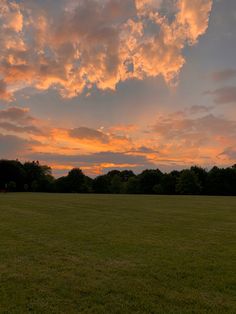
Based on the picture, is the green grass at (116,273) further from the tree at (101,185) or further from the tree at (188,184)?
the tree at (101,185)

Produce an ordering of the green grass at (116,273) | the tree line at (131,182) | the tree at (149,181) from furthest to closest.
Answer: the tree at (149,181) < the tree line at (131,182) < the green grass at (116,273)

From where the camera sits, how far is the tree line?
10256cm

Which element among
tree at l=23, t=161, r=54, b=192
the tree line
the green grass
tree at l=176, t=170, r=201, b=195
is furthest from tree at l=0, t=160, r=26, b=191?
the green grass

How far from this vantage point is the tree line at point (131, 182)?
336ft

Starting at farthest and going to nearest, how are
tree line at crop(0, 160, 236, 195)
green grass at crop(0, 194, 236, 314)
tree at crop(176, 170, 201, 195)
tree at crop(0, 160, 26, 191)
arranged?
tree at crop(0, 160, 26, 191) → tree line at crop(0, 160, 236, 195) → tree at crop(176, 170, 201, 195) → green grass at crop(0, 194, 236, 314)

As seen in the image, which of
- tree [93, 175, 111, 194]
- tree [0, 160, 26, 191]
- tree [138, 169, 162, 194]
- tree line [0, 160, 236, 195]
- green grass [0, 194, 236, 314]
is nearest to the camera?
green grass [0, 194, 236, 314]

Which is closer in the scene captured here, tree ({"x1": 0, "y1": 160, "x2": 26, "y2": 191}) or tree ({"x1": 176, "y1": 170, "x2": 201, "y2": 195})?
tree ({"x1": 176, "y1": 170, "x2": 201, "y2": 195})

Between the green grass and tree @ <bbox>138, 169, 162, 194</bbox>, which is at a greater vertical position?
tree @ <bbox>138, 169, 162, 194</bbox>

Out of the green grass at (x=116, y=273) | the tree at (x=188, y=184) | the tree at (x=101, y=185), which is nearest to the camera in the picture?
the green grass at (x=116, y=273)

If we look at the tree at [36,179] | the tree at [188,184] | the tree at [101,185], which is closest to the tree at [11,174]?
the tree at [36,179]

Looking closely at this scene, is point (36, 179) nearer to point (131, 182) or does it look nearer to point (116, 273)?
point (131, 182)

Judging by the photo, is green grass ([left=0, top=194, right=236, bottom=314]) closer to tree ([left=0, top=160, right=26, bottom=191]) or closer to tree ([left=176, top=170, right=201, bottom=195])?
tree ([left=176, top=170, right=201, bottom=195])

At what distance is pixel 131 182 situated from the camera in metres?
122

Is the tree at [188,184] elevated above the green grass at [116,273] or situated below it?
above
